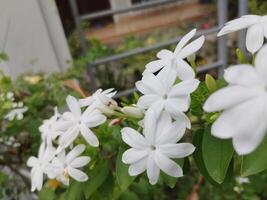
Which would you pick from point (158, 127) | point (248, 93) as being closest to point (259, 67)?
point (248, 93)

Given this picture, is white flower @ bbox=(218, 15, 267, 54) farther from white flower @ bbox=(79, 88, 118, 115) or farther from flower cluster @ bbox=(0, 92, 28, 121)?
flower cluster @ bbox=(0, 92, 28, 121)

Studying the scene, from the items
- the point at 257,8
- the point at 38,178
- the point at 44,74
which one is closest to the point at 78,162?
the point at 38,178

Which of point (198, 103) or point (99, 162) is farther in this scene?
point (99, 162)

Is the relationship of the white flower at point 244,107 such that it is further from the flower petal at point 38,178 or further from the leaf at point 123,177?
the flower petal at point 38,178

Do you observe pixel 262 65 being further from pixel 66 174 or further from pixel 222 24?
pixel 222 24

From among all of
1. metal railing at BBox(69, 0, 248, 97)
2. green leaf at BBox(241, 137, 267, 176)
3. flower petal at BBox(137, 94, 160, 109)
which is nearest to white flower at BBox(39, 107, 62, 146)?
flower petal at BBox(137, 94, 160, 109)

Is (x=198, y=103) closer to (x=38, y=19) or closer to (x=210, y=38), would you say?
(x=38, y=19)
